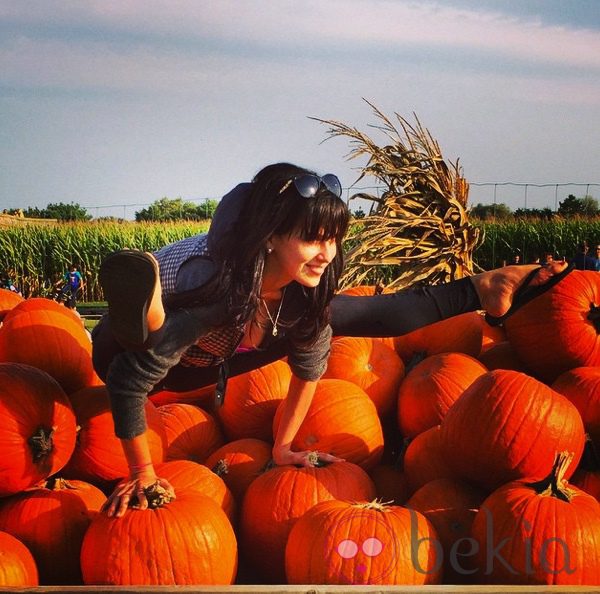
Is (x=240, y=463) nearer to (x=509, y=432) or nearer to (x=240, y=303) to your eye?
(x=240, y=303)

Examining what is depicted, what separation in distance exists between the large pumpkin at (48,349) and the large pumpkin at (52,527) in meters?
0.55

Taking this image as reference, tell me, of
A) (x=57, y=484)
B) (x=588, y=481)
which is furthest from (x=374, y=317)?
(x=57, y=484)

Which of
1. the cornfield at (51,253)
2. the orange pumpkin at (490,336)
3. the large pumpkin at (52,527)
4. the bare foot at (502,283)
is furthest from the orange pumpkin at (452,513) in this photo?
the cornfield at (51,253)

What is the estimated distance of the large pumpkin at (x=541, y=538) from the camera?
189cm

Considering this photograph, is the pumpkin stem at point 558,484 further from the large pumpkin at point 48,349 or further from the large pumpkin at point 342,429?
the large pumpkin at point 48,349

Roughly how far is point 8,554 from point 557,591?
143 centimetres

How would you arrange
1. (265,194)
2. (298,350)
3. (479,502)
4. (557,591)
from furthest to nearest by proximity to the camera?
(298,350), (479,502), (265,194), (557,591)

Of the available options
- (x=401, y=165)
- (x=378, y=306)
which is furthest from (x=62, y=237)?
(x=378, y=306)

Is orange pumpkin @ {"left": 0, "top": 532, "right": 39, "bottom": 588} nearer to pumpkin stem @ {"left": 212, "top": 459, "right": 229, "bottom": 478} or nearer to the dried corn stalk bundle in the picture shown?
pumpkin stem @ {"left": 212, "top": 459, "right": 229, "bottom": 478}

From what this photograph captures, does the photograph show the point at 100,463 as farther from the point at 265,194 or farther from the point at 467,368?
the point at 467,368

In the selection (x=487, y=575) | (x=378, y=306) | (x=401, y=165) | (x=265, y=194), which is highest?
(x=401, y=165)

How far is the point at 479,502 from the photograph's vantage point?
229 cm

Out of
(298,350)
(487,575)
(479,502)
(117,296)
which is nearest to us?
(117,296)

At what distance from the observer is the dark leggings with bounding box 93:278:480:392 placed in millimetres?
2727
